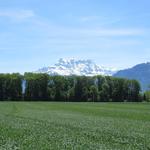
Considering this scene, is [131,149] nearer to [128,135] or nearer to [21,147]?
[21,147]

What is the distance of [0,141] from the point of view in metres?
31.5

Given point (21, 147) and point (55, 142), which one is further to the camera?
point (55, 142)

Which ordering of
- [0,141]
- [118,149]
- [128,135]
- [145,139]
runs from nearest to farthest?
[118,149] → [0,141] → [145,139] → [128,135]

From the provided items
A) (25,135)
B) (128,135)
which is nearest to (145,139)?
(128,135)

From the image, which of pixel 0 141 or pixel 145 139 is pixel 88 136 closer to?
pixel 145 139

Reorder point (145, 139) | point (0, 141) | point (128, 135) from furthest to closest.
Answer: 1. point (128, 135)
2. point (145, 139)
3. point (0, 141)

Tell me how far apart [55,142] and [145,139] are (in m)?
7.76

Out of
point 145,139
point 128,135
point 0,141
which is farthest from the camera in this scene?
point 128,135

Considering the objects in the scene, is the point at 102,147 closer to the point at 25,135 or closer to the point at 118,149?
the point at 118,149

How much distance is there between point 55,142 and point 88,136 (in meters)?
5.72

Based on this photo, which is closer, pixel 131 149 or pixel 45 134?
pixel 131 149

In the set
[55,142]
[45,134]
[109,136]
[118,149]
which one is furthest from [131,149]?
[45,134]

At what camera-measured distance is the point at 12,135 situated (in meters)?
36.2

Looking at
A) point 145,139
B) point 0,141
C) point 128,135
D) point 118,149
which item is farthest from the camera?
point 128,135
